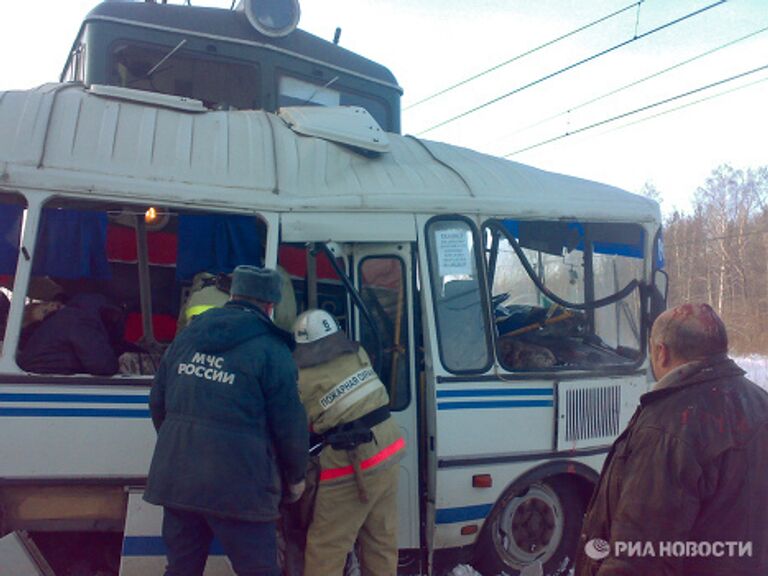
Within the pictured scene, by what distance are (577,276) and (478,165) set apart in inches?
A: 45.0

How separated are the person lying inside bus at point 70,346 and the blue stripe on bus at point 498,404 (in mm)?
1899

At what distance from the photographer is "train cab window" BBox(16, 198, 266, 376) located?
395 centimetres

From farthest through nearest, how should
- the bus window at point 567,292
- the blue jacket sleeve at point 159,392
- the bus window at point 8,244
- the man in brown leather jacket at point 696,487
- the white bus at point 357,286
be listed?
the bus window at point 567,292 → the bus window at point 8,244 → the white bus at point 357,286 → the blue jacket sleeve at point 159,392 → the man in brown leather jacket at point 696,487

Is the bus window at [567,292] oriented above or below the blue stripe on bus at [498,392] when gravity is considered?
above

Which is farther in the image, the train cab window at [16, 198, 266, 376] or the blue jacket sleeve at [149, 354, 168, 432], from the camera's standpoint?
the train cab window at [16, 198, 266, 376]

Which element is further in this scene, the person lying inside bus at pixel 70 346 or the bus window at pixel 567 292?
the bus window at pixel 567 292

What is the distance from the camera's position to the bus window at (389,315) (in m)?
4.44

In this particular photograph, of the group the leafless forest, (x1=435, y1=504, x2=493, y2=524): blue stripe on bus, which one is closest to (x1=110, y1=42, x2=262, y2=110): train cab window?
(x1=435, y1=504, x2=493, y2=524): blue stripe on bus

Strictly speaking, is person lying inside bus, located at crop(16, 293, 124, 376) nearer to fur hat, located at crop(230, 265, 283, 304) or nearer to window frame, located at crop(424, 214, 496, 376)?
fur hat, located at crop(230, 265, 283, 304)

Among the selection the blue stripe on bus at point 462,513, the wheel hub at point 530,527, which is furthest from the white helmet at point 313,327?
the wheel hub at point 530,527

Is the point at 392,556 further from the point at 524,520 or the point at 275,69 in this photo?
the point at 275,69

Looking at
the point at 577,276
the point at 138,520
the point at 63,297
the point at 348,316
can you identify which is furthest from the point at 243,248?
the point at 577,276

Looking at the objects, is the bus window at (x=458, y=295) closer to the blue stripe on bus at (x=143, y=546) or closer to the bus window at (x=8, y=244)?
the blue stripe on bus at (x=143, y=546)

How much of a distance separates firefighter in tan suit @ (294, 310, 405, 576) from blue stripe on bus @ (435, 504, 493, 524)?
45cm
